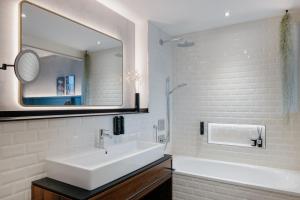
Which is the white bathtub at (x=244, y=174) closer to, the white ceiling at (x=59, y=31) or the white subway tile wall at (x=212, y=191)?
the white subway tile wall at (x=212, y=191)

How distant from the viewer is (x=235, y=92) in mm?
3082

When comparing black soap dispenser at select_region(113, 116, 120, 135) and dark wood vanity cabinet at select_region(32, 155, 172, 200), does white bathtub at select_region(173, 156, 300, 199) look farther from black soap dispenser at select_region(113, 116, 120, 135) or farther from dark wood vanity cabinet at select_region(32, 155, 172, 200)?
black soap dispenser at select_region(113, 116, 120, 135)

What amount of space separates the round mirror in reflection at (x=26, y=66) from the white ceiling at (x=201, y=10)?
1.28 metres

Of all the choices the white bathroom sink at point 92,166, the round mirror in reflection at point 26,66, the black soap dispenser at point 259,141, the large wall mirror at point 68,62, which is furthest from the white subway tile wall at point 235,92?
the round mirror in reflection at point 26,66

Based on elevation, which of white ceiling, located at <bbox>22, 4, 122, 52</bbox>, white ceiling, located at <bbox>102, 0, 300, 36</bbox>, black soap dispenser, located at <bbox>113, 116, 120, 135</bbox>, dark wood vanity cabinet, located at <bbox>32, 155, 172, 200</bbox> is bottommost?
dark wood vanity cabinet, located at <bbox>32, 155, 172, 200</bbox>

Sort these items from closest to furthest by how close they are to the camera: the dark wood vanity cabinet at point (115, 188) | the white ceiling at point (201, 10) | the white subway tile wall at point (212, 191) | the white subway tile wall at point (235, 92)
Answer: the dark wood vanity cabinet at point (115, 188)
the white subway tile wall at point (212, 191)
the white ceiling at point (201, 10)
the white subway tile wall at point (235, 92)

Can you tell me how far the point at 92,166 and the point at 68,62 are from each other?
3.45ft

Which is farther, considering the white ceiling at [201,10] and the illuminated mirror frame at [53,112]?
the white ceiling at [201,10]

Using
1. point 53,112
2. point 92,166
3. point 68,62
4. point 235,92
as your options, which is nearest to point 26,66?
point 53,112

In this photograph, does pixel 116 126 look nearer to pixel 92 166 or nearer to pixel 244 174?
pixel 92 166

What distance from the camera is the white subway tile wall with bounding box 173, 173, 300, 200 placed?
7.18 ft

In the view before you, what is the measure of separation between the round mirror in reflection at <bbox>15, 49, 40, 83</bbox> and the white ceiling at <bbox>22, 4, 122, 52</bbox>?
266 millimetres

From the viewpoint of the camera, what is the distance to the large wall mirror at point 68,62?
1.66 metres

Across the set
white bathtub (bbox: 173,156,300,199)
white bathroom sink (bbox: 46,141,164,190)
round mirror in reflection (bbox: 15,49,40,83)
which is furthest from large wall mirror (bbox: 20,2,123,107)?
white bathtub (bbox: 173,156,300,199)
